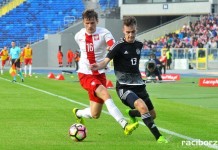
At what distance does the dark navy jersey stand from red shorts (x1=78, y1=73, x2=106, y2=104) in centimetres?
51

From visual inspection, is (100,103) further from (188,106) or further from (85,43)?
(188,106)

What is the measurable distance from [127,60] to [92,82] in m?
0.81

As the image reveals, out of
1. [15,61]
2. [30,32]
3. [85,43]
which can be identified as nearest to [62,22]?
[30,32]

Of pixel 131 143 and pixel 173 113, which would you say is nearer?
pixel 131 143

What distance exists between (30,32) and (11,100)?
47.8 m

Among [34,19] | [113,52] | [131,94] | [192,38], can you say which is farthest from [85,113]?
[34,19]

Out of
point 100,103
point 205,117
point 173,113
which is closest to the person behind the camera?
point 100,103

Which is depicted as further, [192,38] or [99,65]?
[192,38]

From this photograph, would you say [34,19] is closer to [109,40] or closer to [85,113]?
[85,113]

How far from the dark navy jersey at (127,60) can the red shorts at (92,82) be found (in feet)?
1.67

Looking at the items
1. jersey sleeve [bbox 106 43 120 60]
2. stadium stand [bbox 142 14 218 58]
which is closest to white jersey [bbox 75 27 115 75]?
jersey sleeve [bbox 106 43 120 60]

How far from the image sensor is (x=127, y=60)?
11.9 meters

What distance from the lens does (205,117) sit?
54.5ft

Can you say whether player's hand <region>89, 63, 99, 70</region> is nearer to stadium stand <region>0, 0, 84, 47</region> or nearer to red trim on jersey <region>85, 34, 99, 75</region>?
red trim on jersey <region>85, 34, 99, 75</region>
